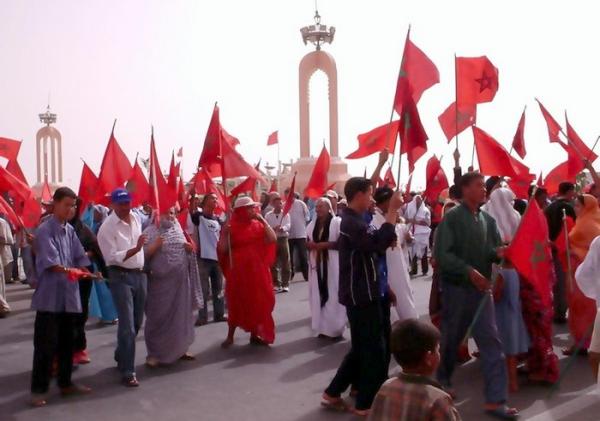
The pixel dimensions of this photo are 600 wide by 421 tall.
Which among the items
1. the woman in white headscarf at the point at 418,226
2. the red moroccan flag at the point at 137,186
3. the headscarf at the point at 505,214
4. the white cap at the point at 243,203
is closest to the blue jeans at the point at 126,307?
the white cap at the point at 243,203

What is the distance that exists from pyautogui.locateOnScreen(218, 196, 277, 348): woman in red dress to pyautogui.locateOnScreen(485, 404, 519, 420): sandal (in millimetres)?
3267

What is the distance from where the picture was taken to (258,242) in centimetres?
818

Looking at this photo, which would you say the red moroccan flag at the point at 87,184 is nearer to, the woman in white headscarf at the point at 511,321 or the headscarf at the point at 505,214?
the headscarf at the point at 505,214

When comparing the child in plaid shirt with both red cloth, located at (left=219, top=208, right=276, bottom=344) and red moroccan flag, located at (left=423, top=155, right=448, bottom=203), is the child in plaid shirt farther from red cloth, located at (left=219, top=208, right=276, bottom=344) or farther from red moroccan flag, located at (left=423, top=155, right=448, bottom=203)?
red moroccan flag, located at (left=423, top=155, right=448, bottom=203)

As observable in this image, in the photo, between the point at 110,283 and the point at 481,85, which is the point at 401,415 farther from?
the point at 481,85

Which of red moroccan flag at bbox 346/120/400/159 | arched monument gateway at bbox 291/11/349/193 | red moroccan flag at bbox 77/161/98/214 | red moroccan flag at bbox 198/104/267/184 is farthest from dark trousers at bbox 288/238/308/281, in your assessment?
arched monument gateway at bbox 291/11/349/193

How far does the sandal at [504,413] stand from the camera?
5.12m

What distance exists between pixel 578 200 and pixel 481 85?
1.52m

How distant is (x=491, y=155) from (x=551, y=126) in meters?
2.75

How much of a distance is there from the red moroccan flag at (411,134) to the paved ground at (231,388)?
78.4 inches

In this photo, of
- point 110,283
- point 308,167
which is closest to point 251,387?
point 110,283

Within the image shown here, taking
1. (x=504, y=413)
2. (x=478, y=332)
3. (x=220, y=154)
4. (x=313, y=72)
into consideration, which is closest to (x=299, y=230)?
(x=220, y=154)

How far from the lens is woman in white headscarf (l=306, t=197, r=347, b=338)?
8125mm

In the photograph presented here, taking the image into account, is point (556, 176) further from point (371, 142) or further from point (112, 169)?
point (112, 169)
